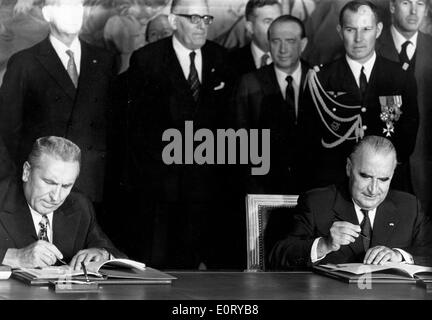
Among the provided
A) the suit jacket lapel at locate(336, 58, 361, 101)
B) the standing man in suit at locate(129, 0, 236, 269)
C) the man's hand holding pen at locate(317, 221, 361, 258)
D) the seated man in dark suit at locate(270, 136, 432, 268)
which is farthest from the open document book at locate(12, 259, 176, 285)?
the suit jacket lapel at locate(336, 58, 361, 101)

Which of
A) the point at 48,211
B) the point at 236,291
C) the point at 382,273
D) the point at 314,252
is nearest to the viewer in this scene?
the point at 236,291

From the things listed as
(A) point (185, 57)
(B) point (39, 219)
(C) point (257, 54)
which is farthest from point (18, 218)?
(C) point (257, 54)

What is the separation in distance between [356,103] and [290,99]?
34 cm

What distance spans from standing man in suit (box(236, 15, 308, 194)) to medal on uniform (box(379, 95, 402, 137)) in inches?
17.1

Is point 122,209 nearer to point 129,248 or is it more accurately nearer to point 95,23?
point 129,248

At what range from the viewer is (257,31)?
4.77m

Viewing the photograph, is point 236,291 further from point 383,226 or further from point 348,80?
point 348,80

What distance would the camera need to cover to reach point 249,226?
15.3 feet

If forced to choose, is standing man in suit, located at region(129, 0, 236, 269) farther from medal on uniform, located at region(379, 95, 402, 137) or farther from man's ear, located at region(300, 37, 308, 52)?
medal on uniform, located at region(379, 95, 402, 137)

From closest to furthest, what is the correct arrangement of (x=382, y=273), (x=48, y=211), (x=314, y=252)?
(x=382, y=273)
(x=48, y=211)
(x=314, y=252)

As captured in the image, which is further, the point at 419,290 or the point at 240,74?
the point at 240,74

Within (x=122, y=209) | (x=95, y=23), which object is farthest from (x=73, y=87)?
(x=122, y=209)

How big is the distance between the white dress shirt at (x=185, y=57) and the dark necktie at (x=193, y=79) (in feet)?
0.05

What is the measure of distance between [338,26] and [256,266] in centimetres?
125
